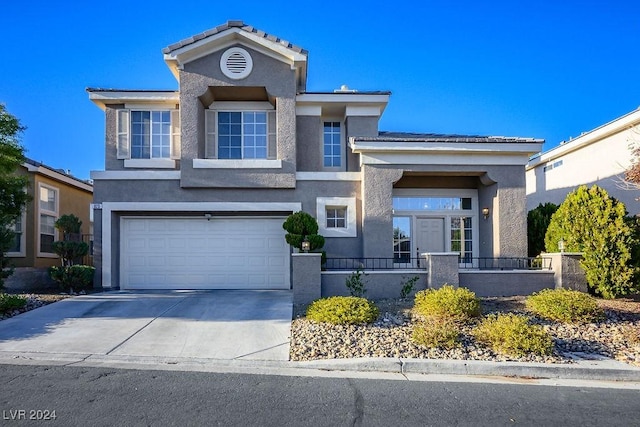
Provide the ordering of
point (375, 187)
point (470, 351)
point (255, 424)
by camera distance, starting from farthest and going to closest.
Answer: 1. point (375, 187)
2. point (470, 351)
3. point (255, 424)

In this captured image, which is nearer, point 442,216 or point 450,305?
point 450,305

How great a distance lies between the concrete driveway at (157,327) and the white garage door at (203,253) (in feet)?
5.44

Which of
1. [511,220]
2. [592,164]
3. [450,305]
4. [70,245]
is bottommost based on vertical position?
[450,305]

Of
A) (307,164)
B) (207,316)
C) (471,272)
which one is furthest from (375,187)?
(207,316)

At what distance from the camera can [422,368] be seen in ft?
21.3

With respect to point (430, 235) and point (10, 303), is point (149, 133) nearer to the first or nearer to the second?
point (10, 303)

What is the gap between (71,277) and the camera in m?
11.9

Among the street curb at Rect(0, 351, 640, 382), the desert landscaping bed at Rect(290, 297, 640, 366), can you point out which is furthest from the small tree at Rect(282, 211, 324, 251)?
the street curb at Rect(0, 351, 640, 382)

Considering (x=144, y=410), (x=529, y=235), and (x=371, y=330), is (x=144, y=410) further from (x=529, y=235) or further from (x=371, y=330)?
(x=529, y=235)

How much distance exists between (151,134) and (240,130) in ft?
8.92

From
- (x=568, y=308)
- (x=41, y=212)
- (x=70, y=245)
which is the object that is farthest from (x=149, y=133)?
(x=568, y=308)

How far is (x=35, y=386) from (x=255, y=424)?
3038 millimetres

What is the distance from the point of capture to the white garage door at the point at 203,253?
13133 mm

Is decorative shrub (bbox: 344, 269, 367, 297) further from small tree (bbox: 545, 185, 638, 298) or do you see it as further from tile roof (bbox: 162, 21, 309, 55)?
tile roof (bbox: 162, 21, 309, 55)
